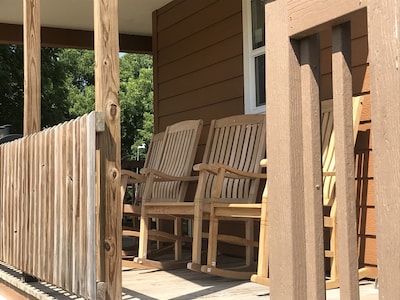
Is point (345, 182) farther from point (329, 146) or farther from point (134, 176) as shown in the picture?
point (134, 176)

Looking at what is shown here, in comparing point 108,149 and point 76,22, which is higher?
point 76,22

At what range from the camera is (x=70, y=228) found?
2521mm

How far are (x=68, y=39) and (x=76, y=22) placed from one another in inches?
14.1

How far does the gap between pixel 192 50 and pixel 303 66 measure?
4.15 m

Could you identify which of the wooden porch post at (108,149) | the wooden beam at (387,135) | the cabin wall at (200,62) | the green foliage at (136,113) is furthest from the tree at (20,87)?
the wooden beam at (387,135)

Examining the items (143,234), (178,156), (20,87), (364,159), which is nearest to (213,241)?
(143,234)

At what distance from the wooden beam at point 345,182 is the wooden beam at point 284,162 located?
0.11m

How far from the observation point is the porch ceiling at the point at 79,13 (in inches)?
223

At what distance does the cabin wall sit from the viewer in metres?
4.61

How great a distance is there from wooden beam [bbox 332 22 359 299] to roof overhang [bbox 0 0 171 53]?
15.5 feet

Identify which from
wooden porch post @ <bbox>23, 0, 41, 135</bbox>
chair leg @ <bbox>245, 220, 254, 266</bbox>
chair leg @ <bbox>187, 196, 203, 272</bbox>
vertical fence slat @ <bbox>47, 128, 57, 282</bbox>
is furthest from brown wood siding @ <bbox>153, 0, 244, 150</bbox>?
vertical fence slat @ <bbox>47, 128, 57, 282</bbox>

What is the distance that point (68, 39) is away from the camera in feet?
22.0

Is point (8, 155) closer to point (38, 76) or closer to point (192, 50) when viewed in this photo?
point (38, 76)

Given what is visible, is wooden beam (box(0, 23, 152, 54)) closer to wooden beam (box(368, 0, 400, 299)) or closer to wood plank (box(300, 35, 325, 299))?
wood plank (box(300, 35, 325, 299))
